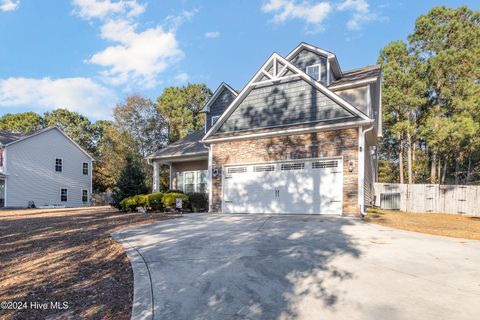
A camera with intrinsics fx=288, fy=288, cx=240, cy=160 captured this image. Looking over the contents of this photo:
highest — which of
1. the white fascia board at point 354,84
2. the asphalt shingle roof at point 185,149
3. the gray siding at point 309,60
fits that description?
the gray siding at point 309,60

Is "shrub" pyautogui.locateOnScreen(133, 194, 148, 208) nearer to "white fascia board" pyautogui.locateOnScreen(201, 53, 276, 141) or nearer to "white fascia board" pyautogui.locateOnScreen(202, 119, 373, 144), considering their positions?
"white fascia board" pyautogui.locateOnScreen(202, 119, 373, 144)

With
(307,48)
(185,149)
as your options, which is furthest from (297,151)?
(185,149)

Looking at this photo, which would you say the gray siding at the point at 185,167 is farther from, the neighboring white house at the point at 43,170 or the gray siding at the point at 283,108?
the neighboring white house at the point at 43,170

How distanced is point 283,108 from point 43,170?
2460 cm

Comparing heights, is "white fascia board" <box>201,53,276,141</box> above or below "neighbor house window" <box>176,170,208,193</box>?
above

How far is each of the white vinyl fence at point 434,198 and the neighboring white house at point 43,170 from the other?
90.9 ft

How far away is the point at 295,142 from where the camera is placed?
12148 millimetres

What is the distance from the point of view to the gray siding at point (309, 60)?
15023 millimetres

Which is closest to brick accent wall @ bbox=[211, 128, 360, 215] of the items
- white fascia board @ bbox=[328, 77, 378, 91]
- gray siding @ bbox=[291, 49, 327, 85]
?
white fascia board @ bbox=[328, 77, 378, 91]

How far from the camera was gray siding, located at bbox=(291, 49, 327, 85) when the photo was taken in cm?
1502

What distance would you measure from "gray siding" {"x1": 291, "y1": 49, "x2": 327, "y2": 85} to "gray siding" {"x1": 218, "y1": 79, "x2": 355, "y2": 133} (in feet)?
10.3

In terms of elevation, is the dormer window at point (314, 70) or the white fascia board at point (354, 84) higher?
the dormer window at point (314, 70)

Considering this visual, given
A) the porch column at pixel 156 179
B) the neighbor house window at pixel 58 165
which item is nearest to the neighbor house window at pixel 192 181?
the porch column at pixel 156 179

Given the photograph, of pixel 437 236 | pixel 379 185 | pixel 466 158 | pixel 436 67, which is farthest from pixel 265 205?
pixel 466 158
